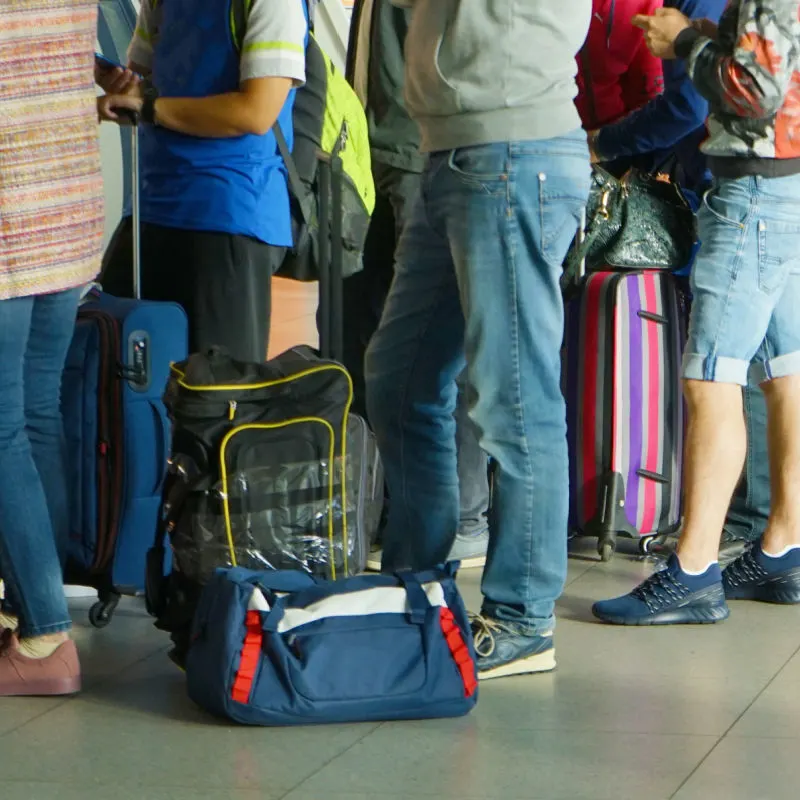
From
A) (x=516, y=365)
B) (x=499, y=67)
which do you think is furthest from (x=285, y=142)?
(x=516, y=365)

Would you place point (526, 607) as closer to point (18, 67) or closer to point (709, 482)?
point (709, 482)

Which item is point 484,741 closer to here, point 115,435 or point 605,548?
point 115,435

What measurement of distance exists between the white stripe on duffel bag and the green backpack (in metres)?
1.24

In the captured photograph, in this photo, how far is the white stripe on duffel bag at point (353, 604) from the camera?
8.63 ft

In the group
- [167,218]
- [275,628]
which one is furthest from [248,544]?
[167,218]

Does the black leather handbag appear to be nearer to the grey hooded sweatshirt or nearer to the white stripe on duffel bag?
the grey hooded sweatshirt

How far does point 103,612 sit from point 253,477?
1.96ft

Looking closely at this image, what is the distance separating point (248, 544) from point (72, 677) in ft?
1.32

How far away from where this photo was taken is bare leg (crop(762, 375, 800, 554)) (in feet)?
11.7

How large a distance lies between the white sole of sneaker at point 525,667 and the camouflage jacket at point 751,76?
1175mm

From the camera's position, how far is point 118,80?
3.28 meters

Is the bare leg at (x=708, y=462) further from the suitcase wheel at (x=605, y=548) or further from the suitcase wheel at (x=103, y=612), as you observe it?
the suitcase wheel at (x=103, y=612)

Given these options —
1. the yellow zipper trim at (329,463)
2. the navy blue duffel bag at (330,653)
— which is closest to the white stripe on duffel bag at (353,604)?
the navy blue duffel bag at (330,653)

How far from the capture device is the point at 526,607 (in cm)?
293
